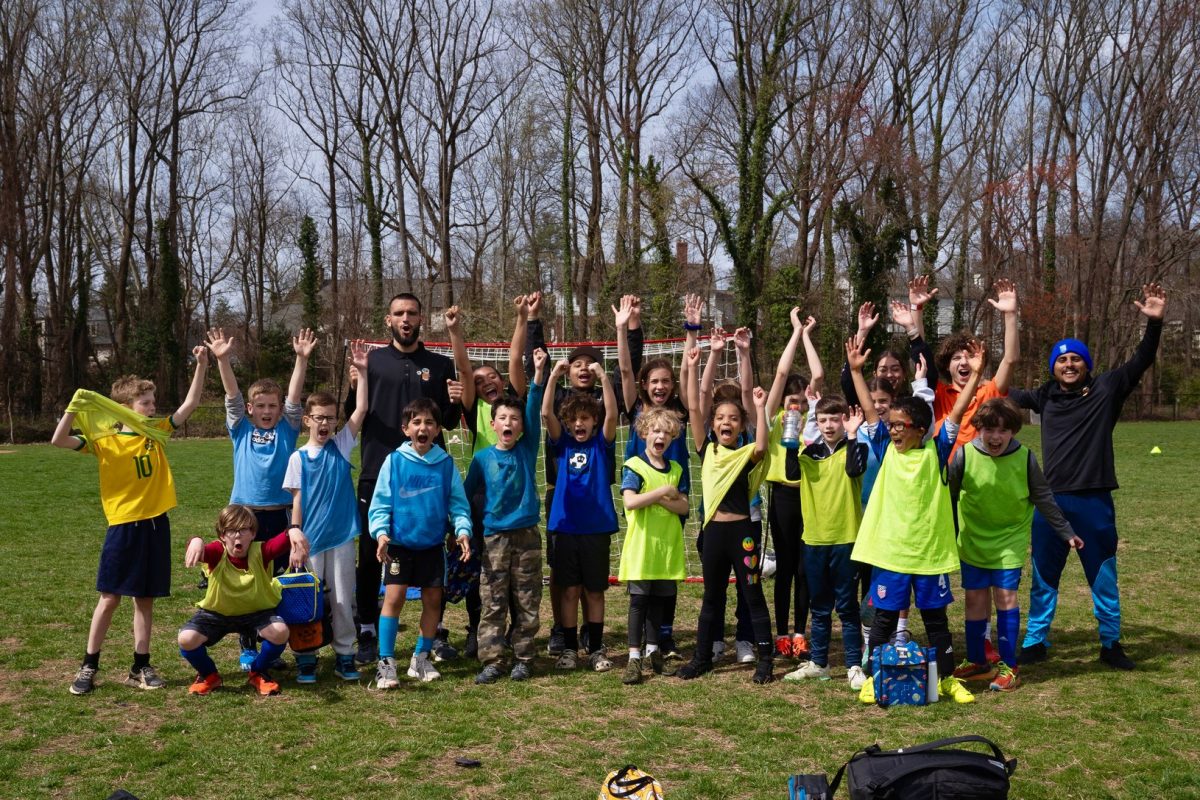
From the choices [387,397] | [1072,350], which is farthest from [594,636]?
[1072,350]

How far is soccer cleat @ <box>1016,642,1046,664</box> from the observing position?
619cm

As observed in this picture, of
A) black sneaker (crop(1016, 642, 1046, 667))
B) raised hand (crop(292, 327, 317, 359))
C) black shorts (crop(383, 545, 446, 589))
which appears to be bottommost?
black sneaker (crop(1016, 642, 1046, 667))

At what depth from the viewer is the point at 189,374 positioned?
4319cm

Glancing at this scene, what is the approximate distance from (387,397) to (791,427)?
2558 millimetres

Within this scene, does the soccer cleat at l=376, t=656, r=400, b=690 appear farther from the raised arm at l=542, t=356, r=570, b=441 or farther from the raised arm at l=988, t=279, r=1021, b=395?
A: the raised arm at l=988, t=279, r=1021, b=395

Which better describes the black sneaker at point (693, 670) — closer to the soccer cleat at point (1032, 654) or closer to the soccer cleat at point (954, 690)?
the soccer cleat at point (954, 690)

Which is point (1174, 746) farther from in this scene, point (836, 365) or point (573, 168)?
point (573, 168)

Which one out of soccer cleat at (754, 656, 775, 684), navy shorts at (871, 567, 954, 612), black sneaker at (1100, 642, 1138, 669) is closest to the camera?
navy shorts at (871, 567, 954, 612)

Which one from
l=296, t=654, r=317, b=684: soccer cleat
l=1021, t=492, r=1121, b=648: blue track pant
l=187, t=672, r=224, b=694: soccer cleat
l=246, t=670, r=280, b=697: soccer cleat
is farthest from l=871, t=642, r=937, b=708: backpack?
l=187, t=672, r=224, b=694: soccer cleat

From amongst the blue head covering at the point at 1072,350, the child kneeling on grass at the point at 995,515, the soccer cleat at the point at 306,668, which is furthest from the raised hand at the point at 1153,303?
the soccer cleat at the point at 306,668

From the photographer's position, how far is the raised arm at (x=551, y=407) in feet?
20.0

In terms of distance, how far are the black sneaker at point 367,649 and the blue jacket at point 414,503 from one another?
87 cm

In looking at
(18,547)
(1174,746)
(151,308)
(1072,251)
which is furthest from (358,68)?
(1174,746)

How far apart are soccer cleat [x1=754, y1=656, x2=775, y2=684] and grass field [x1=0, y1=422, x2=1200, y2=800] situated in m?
0.09
